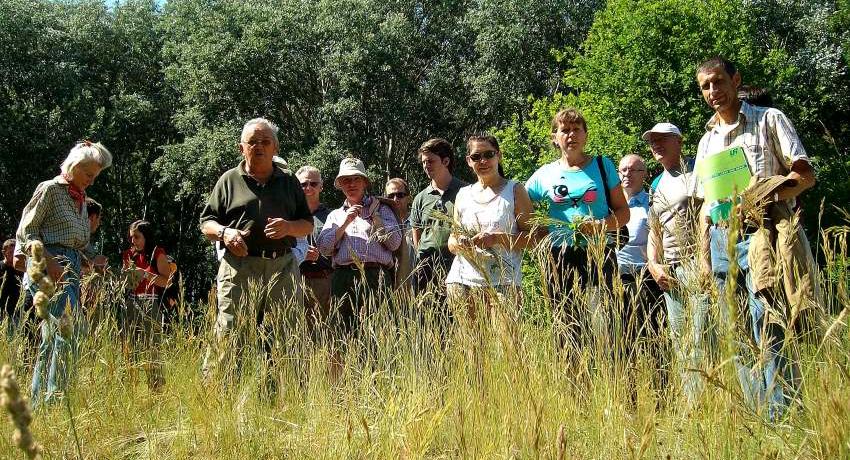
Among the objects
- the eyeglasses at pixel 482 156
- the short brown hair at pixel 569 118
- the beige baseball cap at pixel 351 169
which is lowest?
the eyeglasses at pixel 482 156

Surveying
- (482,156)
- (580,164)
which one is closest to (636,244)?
(580,164)

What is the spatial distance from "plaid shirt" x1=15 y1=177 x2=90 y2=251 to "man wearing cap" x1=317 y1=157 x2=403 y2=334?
1607mm

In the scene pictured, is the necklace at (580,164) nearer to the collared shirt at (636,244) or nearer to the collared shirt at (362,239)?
the collared shirt at (636,244)

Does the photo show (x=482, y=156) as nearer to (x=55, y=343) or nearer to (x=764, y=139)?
(x=764, y=139)

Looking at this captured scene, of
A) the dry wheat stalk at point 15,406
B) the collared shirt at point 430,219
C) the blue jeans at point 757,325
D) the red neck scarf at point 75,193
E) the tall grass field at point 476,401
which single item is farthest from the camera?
the collared shirt at point 430,219

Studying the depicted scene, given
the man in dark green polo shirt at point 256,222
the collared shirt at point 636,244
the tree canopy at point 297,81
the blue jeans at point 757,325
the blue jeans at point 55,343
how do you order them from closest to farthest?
1. the blue jeans at point 757,325
2. the blue jeans at point 55,343
3. the man in dark green polo shirt at point 256,222
4. the collared shirt at point 636,244
5. the tree canopy at point 297,81

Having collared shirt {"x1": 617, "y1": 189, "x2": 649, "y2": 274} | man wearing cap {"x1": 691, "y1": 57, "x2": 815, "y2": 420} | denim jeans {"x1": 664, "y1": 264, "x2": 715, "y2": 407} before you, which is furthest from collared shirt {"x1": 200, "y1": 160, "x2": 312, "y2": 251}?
denim jeans {"x1": 664, "y1": 264, "x2": 715, "y2": 407}

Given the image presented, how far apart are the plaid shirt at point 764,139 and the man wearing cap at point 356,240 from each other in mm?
2445

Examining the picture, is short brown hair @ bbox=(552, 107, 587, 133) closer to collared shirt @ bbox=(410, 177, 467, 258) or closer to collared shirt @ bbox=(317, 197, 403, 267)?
collared shirt @ bbox=(410, 177, 467, 258)

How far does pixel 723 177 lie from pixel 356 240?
282cm

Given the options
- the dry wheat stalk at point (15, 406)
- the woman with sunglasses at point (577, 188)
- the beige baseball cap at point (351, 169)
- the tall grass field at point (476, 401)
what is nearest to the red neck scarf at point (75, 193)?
the tall grass field at point (476, 401)

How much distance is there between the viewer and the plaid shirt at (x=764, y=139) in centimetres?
334

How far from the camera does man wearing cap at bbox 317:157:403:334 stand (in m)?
5.51

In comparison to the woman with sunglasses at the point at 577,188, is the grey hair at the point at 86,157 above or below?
above
